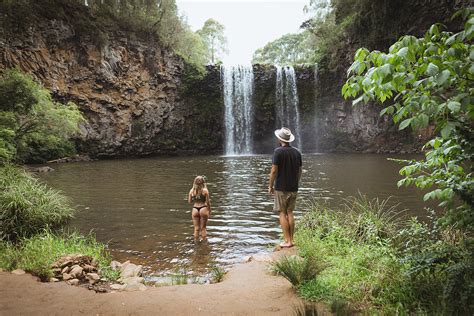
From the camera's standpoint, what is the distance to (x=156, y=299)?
3.88m

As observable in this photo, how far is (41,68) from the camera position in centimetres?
2642

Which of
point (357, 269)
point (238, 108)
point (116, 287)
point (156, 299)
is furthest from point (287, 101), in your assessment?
point (156, 299)

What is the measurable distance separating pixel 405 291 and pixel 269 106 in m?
32.9

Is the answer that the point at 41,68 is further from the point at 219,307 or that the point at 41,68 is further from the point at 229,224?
the point at 219,307

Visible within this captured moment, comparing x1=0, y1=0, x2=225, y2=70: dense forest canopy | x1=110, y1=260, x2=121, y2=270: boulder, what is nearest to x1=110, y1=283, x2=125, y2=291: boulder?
x1=110, y1=260, x2=121, y2=270: boulder

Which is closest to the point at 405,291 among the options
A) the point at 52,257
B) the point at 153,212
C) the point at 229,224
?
the point at 52,257

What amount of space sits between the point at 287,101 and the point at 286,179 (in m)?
30.4

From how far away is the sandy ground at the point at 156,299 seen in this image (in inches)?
140

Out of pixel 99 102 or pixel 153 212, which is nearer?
pixel 153 212

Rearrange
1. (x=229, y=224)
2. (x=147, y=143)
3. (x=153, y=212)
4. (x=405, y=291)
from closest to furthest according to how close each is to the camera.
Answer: (x=405, y=291) → (x=229, y=224) → (x=153, y=212) → (x=147, y=143)

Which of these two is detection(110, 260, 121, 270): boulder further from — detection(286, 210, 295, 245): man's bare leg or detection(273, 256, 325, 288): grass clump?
detection(286, 210, 295, 245): man's bare leg

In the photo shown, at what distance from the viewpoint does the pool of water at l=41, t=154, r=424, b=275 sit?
6395 mm

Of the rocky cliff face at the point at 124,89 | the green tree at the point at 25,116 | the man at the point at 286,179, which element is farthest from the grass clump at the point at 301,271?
the rocky cliff face at the point at 124,89

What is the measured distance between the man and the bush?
446 cm
